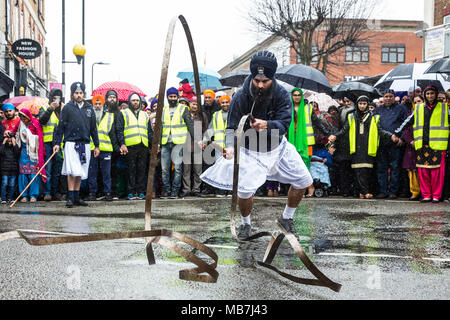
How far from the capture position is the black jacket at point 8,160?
1127cm

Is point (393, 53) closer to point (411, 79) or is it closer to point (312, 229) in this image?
point (411, 79)

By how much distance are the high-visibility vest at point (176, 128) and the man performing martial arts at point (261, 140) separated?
6.10 meters

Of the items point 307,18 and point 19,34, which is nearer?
point 19,34

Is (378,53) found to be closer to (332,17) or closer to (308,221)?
(332,17)

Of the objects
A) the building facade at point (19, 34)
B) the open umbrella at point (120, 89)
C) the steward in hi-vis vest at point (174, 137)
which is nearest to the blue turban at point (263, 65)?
the steward in hi-vis vest at point (174, 137)

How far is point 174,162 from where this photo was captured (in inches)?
477

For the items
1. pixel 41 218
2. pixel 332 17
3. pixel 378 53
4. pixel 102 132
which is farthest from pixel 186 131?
pixel 378 53

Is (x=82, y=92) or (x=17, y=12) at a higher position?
(x=17, y=12)

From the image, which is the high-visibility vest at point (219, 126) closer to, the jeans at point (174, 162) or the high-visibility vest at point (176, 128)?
the high-visibility vest at point (176, 128)

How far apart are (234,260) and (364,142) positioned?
7.95 m

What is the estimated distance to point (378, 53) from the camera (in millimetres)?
60031

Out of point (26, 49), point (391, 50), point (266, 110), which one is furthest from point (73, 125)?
point (391, 50)

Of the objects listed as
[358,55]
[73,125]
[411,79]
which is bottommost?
[73,125]
